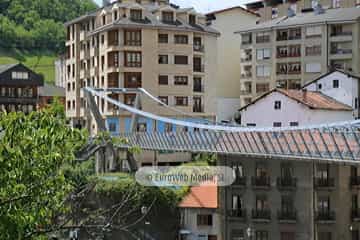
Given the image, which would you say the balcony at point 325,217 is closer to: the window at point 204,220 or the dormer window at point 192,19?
the window at point 204,220

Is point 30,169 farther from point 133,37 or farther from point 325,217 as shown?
point 133,37

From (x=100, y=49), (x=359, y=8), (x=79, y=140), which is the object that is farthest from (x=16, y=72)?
(x=79, y=140)

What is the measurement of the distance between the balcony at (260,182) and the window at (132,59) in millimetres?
17904

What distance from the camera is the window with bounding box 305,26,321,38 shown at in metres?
51.9

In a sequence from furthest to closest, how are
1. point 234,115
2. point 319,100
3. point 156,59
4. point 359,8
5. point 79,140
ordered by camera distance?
point 234,115 → point 359,8 → point 156,59 → point 319,100 → point 79,140

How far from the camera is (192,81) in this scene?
1917 inches

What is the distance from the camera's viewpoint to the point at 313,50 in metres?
52.2

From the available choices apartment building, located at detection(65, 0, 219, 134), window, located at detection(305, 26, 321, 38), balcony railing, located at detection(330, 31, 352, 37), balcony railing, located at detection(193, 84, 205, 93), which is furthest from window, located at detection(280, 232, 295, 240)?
window, located at detection(305, 26, 321, 38)

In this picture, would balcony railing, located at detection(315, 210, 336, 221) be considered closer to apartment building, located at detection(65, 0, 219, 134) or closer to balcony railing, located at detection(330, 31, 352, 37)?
apartment building, located at detection(65, 0, 219, 134)

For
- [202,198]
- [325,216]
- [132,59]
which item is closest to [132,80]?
[132,59]

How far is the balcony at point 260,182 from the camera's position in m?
30.3

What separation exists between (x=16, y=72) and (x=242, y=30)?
19.3 m

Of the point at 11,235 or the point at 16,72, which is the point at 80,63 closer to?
the point at 16,72

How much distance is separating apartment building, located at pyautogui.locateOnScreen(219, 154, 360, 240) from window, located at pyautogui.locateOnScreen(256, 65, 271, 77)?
24.8 m
